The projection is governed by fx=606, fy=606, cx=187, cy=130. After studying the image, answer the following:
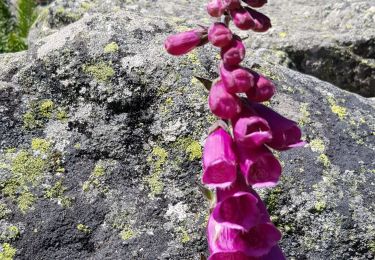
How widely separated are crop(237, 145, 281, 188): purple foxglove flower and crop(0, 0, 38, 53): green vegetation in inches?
187

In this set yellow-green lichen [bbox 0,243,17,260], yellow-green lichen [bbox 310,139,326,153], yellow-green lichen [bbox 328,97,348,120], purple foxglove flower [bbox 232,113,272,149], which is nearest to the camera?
purple foxglove flower [bbox 232,113,272,149]

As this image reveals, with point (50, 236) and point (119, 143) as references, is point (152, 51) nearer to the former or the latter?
point (119, 143)

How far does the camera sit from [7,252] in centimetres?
306

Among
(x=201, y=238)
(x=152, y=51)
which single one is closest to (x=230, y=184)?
(x=201, y=238)

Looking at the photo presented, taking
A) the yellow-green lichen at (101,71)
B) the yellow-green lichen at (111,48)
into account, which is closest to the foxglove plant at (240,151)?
the yellow-green lichen at (101,71)

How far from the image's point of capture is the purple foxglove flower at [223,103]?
2.07 meters

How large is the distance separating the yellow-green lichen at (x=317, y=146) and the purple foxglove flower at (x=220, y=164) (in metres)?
1.51

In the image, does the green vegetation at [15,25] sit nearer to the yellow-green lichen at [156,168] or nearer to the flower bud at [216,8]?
the yellow-green lichen at [156,168]

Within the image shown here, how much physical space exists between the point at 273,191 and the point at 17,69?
5.44ft

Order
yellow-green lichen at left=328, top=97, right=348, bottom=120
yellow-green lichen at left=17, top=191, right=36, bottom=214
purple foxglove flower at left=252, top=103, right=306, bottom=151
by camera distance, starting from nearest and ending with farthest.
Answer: purple foxglove flower at left=252, top=103, right=306, bottom=151 → yellow-green lichen at left=17, top=191, right=36, bottom=214 → yellow-green lichen at left=328, top=97, right=348, bottom=120

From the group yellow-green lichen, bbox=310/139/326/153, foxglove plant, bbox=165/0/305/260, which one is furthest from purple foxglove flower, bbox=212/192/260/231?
yellow-green lichen, bbox=310/139/326/153

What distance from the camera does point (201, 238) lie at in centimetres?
321

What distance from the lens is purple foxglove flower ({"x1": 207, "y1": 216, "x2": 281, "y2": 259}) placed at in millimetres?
2062

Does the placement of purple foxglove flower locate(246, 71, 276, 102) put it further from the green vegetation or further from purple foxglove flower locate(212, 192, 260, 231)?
the green vegetation
